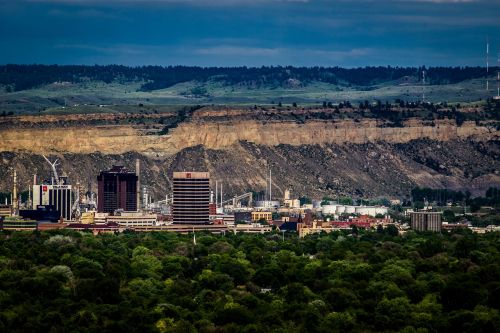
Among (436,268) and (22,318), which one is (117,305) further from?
(436,268)

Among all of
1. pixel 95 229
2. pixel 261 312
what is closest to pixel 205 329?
pixel 261 312

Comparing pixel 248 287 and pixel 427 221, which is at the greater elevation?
pixel 427 221

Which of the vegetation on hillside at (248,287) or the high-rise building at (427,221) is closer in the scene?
the vegetation on hillside at (248,287)

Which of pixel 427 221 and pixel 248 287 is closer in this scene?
pixel 248 287

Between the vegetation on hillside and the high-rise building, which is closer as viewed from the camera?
the vegetation on hillside

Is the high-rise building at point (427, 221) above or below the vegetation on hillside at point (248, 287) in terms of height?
above
